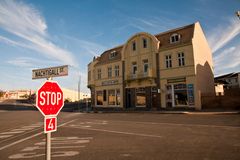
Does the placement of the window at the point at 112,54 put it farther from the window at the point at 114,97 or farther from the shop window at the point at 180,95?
the shop window at the point at 180,95

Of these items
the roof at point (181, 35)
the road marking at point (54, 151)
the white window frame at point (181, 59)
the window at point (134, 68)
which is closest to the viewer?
the road marking at point (54, 151)

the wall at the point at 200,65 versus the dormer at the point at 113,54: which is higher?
the dormer at the point at 113,54

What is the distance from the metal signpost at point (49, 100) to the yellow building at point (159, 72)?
70.7 feet

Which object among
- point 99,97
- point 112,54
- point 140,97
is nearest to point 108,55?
point 112,54

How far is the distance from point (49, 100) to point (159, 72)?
2365 cm

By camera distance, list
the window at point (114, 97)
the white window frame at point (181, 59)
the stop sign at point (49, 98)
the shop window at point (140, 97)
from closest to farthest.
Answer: the stop sign at point (49, 98) → the white window frame at point (181, 59) → the shop window at point (140, 97) → the window at point (114, 97)

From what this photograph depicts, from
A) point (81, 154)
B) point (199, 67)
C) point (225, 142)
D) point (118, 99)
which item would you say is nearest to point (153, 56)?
point (199, 67)

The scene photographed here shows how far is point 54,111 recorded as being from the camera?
3379 millimetres

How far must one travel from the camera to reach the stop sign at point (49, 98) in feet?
10.1

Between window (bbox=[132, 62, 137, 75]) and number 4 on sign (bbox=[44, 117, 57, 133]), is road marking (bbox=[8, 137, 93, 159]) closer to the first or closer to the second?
number 4 on sign (bbox=[44, 117, 57, 133])

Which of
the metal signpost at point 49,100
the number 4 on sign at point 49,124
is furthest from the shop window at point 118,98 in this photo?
the number 4 on sign at point 49,124

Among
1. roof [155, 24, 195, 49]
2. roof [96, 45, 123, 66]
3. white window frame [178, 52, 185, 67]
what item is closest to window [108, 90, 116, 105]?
roof [96, 45, 123, 66]

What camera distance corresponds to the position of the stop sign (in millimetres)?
3076

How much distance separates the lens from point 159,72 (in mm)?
25875
